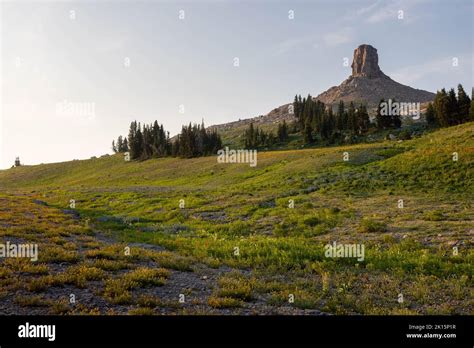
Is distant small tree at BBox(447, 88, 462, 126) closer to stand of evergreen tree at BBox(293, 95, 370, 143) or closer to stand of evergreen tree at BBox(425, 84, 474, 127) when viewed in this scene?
stand of evergreen tree at BBox(425, 84, 474, 127)

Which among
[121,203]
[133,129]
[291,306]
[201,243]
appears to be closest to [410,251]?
[291,306]

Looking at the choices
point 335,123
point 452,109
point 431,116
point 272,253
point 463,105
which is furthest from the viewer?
point 335,123

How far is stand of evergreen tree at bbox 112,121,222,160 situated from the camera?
118812 millimetres

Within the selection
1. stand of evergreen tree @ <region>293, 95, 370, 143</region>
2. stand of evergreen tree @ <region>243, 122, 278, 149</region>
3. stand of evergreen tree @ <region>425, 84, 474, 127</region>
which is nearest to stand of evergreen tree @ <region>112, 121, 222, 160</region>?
stand of evergreen tree @ <region>243, 122, 278, 149</region>

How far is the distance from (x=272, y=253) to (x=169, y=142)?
4740 inches

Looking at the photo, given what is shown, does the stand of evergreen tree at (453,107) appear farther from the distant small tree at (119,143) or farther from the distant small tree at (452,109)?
the distant small tree at (119,143)

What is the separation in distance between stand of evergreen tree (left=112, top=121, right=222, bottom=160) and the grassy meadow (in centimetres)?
7888

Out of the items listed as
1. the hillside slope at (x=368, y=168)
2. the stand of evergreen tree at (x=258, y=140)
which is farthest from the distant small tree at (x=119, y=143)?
the hillside slope at (x=368, y=168)

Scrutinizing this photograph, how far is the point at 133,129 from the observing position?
14312 centimetres

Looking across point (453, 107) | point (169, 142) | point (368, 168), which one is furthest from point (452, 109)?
point (169, 142)

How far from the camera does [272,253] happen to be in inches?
656

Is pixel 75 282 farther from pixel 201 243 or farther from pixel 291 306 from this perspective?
pixel 201 243

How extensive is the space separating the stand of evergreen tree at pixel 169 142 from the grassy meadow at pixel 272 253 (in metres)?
78.9

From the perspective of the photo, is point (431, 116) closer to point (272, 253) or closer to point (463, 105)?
point (463, 105)
